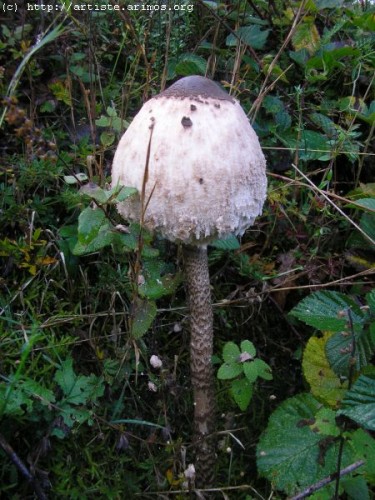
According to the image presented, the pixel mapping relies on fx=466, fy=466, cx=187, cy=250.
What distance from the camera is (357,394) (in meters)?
1.44

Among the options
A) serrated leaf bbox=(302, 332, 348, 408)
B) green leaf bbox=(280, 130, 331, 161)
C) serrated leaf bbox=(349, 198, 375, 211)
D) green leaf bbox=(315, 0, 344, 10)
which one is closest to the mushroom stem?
serrated leaf bbox=(302, 332, 348, 408)

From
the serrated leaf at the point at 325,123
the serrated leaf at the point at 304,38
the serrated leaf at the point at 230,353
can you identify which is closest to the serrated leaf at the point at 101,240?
the serrated leaf at the point at 230,353

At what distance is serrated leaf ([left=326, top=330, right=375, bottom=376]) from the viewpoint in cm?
163

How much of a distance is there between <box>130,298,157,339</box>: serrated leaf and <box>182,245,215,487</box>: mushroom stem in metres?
0.22

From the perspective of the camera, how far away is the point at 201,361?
1.96m

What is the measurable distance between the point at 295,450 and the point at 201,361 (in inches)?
19.9

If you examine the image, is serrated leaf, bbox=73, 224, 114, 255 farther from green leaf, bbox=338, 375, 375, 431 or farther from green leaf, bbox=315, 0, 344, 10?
green leaf, bbox=315, 0, 344, 10

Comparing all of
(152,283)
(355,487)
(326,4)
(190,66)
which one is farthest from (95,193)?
(326,4)

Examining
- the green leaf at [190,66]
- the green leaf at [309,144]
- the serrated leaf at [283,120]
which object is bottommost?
the green leaf at [309,144]

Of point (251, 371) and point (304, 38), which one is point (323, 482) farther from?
point (304, 38)

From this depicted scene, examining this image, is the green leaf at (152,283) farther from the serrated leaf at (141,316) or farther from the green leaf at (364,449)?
the green leaf at (364,449)

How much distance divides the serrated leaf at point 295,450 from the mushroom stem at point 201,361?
25cm

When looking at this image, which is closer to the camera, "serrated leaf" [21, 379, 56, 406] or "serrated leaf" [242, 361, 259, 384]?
"serrated leaf" [21, 379, 56, 406]

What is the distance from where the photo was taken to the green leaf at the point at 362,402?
1.37 metres
